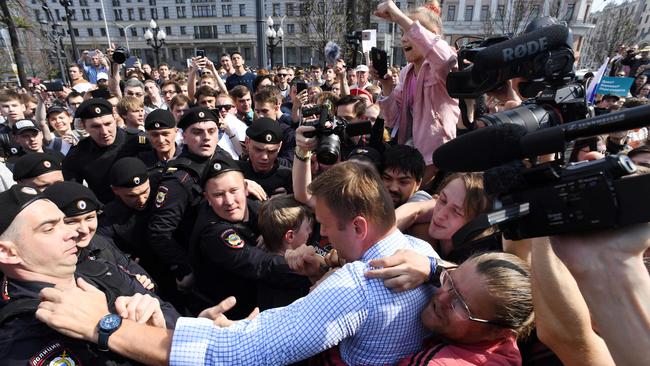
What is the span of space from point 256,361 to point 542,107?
4.71 feet

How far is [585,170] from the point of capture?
0.96 meters

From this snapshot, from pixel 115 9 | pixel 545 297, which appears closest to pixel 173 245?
pixel 545 297

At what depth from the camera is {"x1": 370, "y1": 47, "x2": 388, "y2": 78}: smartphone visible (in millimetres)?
3766

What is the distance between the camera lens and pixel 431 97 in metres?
3.39

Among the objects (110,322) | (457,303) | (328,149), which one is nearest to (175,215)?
(328,149)

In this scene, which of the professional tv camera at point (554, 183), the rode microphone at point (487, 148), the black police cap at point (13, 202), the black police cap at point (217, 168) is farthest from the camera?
the black police cap at point (217, 168)

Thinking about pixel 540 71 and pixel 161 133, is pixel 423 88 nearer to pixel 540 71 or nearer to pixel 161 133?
pixel 540 71

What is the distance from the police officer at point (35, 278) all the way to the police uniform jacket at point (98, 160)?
2308 mm

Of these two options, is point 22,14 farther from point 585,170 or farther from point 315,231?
point 585,170

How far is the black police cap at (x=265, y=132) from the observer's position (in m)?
3.64

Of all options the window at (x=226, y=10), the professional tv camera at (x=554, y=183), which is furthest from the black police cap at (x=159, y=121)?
the window at (x=226, y=10)

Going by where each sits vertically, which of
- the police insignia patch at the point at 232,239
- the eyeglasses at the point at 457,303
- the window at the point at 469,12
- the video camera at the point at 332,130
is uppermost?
the window at the point at 469,12

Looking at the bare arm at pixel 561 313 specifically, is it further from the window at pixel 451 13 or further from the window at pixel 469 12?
the window at pixel 451 13

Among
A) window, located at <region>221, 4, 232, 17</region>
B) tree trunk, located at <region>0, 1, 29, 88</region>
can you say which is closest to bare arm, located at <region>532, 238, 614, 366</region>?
tree trunk, located at <region>0, 1, 29, 88</region>
